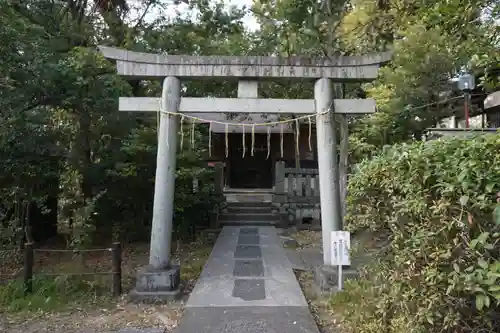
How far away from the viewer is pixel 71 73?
7770 mm

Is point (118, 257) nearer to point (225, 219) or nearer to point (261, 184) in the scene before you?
point (225, 219)

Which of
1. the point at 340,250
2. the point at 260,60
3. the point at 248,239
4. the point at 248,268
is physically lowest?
the point at 248,268

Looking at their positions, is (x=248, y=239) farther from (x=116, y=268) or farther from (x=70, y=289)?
(x=70, y=289)

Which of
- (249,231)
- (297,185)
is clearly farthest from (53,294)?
(297,185)

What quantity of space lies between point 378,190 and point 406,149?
0.63 m

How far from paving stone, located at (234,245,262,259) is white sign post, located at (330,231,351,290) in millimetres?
3313

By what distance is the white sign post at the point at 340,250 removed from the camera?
5891 mm

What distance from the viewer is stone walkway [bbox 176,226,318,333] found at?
491 centimetres

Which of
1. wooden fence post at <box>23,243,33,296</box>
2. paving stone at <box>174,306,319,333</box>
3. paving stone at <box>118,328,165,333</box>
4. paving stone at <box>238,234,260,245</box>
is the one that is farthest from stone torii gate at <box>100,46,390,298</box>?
paving stone at <box>238,234,260,245</box>

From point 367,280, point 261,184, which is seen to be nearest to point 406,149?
point 367,280

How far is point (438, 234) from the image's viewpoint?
2627 millimetres

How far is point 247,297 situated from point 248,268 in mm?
1887

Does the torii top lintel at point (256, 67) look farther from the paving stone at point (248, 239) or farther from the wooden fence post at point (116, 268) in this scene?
the paving stone at point (248, 239)

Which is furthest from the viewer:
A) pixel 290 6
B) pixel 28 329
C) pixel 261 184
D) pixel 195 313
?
pixel 261 184
